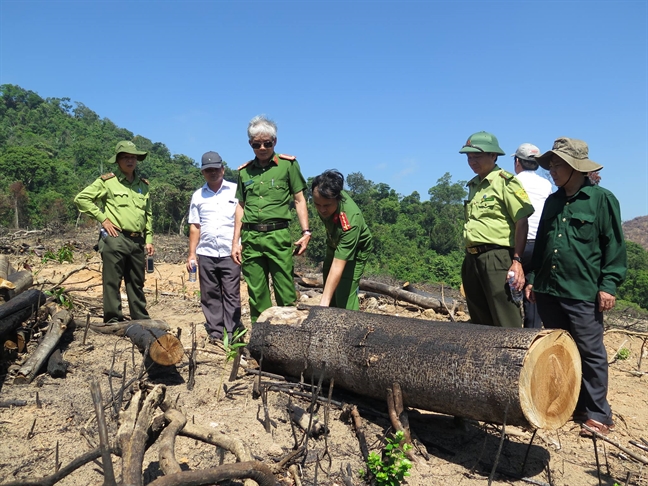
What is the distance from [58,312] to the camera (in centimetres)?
482

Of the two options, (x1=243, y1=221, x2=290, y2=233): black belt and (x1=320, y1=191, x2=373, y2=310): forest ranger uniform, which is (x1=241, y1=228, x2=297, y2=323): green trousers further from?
(x1=320, y1=191, x2=373, y2=310): forest ranger uniform

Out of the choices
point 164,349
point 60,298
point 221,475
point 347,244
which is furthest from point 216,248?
point 221,475

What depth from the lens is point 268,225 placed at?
13.9 ft

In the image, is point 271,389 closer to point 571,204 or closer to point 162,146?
point 571,204

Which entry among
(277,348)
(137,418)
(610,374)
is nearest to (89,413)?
(137,418)

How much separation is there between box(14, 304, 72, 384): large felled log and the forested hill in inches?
435

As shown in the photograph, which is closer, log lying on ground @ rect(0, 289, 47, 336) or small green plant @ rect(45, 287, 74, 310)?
log lying on ground @ rect(0, 289, 47, 336)

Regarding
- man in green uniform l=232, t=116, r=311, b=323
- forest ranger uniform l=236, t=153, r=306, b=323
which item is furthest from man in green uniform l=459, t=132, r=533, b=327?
forest ranger uniform l=236, t=153, r=306, b=323

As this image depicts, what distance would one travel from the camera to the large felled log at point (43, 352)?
3.62m

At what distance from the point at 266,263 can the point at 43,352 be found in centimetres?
189

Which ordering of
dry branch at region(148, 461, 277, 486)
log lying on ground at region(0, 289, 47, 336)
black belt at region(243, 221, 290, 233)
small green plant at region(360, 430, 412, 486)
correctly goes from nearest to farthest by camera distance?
dry branch at region(148, 461, 277, 486), small green plant at region(360, 430, 412, 486), log lying on ground at region(0, 289, 47, 336), black belt at region(243, 221, 290, 233)

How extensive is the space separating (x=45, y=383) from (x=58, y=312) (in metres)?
1.39

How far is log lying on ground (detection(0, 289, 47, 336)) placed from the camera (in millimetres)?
3873

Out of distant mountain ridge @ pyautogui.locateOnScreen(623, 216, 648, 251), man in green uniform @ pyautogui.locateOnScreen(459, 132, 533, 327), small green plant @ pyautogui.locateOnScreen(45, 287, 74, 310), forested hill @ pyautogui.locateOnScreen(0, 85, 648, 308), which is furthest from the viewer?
distant mountain ridge @ pyautogui.locateOnScreen(623, 216, 648, 251)
